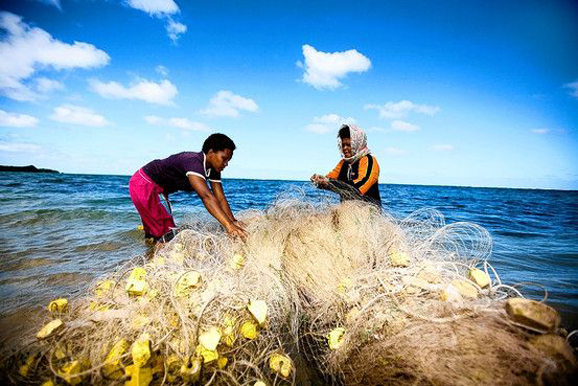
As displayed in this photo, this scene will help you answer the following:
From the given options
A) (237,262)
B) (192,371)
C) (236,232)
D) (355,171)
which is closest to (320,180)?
(355,171)

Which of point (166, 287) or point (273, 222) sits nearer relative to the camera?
point (166, 287)

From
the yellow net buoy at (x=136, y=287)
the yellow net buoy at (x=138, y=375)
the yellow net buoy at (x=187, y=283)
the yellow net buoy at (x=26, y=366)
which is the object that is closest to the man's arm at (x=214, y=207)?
the yellow net buoy at (x=187, y=283)

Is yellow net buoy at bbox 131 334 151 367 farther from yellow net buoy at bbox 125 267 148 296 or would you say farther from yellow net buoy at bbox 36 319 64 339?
yellow net buoy at bbox 36 319 64 339

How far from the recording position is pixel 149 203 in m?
3.84

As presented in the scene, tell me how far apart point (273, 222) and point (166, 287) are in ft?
4.82

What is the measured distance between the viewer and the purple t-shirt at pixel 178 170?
3.43 meters

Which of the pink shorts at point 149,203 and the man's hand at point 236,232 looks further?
the pink shorts at point 149,203

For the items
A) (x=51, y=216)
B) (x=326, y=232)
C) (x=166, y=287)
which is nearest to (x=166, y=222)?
(x=166, y=287)

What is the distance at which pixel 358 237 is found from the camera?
2707mm

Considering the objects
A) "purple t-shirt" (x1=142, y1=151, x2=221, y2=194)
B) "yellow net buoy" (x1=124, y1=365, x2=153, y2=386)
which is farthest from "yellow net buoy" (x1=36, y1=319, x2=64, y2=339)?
"purple t-shirt" (x1=142, y1=151, x2=221, y2=194)

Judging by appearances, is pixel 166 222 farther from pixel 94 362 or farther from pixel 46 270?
pixel 94 362

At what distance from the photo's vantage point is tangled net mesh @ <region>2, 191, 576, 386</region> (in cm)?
134

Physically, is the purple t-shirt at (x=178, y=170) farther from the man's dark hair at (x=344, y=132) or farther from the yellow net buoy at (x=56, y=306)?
the man's dark hair at (x=344, y=132)

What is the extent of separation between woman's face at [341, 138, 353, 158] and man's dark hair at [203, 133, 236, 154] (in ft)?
5.86
